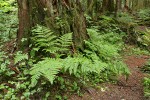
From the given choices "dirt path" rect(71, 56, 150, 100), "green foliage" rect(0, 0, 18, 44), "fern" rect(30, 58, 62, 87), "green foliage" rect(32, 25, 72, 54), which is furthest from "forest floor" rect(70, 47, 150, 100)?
"green foliage" rect(0, 0, 18, 44)

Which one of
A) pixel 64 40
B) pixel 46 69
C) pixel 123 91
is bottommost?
pixel 123 91

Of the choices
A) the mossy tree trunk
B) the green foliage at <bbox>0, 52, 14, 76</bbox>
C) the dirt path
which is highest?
the mossy tree trunk

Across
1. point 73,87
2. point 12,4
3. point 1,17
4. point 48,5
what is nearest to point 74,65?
point 73,87

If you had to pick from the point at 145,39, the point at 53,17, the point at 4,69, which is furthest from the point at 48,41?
the point at 145,39

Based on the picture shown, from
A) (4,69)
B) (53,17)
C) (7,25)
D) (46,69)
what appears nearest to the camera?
(46,69)

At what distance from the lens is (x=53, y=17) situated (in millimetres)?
5734

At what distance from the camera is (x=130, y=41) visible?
34.4ft

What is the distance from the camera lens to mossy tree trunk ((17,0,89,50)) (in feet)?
18.8

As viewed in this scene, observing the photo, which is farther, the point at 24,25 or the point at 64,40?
the point at 24,25

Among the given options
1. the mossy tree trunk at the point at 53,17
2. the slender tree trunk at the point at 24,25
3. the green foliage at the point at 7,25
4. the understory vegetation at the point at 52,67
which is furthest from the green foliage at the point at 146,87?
the green foliage at the point at 7,25

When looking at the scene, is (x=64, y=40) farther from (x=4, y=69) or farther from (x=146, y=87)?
(x=146, y=87)

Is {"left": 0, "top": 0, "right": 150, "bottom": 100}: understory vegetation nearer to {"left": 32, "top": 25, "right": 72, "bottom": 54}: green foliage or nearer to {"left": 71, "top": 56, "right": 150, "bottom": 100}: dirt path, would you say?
{"left": 32, "top": 25, "right": 72, "bottom": 54}: green foliage

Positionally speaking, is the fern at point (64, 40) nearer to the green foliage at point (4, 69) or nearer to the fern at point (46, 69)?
the fern at point (46, 69)

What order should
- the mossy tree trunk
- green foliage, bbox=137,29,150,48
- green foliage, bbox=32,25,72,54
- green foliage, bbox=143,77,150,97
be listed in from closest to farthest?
green foliage, bbox=32,25,72,54 → green foliage, bbox=143,77,150,97 → the mossy tree trunk → green foliage, bbox=137,29,150,48
